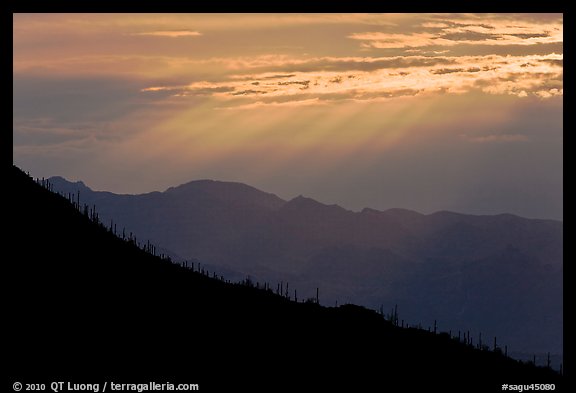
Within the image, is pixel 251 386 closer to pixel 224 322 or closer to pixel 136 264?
pixel 224 322

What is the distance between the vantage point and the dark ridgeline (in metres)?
43.1

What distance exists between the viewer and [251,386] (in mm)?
43781

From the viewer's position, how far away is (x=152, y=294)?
173 ft

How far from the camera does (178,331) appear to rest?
48062mm

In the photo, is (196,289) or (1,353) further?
(196,289)

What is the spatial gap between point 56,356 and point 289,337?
616 inches

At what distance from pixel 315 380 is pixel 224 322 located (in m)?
7.85

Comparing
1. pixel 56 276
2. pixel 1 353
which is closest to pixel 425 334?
pixel 56 276

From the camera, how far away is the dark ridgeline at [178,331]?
43094 millimetres

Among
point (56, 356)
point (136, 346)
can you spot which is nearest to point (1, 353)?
point (56, 356)

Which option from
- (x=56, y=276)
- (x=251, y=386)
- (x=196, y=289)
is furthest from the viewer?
(x=196, y=289)

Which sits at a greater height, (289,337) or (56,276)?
(56,276)
